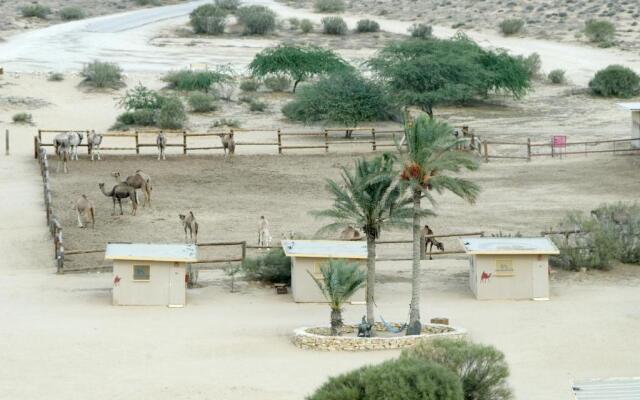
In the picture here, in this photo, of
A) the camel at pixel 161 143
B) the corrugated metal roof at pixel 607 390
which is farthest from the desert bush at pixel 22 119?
the corrugated metal roof at pixel 607 390

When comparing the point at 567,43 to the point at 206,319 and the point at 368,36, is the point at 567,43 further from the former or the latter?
the point at 206,319

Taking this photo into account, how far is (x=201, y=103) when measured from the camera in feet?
186

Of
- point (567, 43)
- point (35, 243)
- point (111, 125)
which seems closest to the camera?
point (35, 243)

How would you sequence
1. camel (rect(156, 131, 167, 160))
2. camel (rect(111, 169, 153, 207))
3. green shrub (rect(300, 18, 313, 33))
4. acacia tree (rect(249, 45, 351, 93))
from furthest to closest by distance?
green shrub (rect(300, 18, 313, 33)), acacia tree (rect(249, 45, 351, 93)), camel (rect(156, 131, 167, 160)), camel (rect(111, 169, 153, 207))

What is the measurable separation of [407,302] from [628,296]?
459 cm

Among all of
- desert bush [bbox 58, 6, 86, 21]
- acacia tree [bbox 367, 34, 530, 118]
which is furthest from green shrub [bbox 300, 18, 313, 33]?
acacia tree [bbox 367, 34, 530, 118]

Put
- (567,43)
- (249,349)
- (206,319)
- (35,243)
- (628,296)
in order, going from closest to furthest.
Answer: (249,349) < (206,319) < (628,296) < (35,243) < (567,43)

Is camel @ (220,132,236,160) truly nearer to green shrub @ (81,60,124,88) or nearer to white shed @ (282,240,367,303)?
green shrub @ (81,60,124,88)

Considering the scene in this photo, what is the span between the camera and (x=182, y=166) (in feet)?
155

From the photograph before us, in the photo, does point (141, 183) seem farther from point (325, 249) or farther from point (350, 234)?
point (325, 249)

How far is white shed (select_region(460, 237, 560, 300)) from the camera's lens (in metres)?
32.0

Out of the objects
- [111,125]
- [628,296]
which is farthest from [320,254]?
[111,125]

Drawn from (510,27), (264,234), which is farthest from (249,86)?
(264,234)

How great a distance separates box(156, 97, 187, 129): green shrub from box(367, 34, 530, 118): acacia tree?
7.63 m
